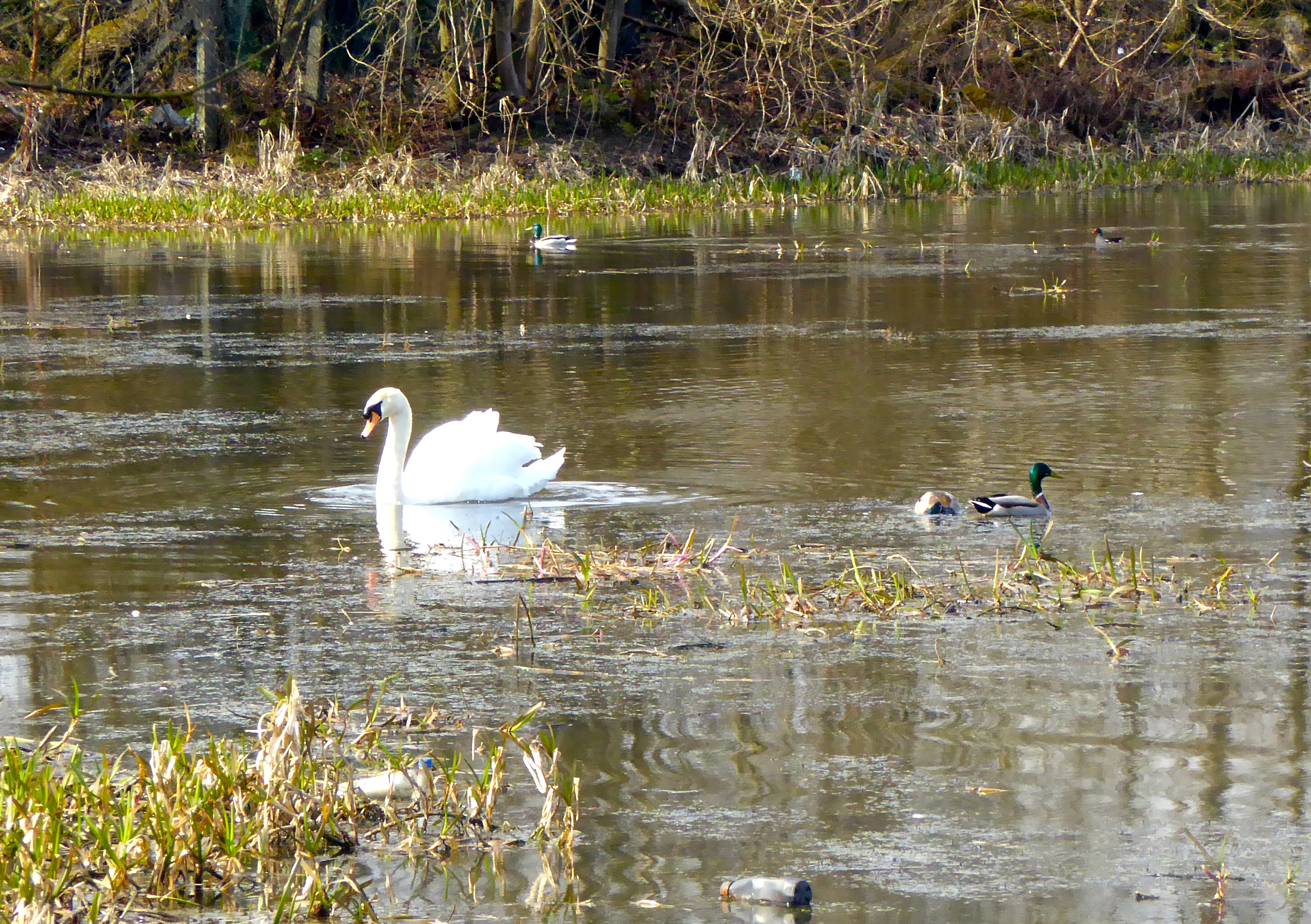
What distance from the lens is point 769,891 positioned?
464cm

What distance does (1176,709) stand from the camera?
6027 millimetres

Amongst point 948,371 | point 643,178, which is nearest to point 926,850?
point 948,371

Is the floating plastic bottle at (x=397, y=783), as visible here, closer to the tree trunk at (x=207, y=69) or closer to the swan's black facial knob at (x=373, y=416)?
the swan's black facial knob at (x=373, y=416)

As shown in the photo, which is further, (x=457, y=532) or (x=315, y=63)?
(x=315, y=63)

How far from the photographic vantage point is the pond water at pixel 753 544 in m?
5.05

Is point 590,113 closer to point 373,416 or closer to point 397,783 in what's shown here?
point 373,416

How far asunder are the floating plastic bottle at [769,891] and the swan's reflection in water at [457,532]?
3.60 metres

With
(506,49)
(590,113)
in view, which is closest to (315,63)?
(506,49)

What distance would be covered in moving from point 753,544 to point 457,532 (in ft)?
5.02

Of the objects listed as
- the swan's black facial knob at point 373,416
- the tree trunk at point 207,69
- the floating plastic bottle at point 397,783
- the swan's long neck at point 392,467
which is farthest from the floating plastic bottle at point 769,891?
the tree trunk at point 207,69

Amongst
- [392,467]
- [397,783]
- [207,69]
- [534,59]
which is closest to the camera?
[397,783]

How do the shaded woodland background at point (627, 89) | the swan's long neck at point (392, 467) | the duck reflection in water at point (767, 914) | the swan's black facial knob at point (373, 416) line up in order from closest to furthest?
the duck reflection in water at point (767, 914) < the swan's long neck at point (392, 467) < the swan's black facial knob at point (373, 416) < the shaded woodland background at point (627, 89)

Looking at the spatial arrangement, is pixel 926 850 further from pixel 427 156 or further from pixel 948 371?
pixel 427 156

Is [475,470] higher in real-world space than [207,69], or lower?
lower
